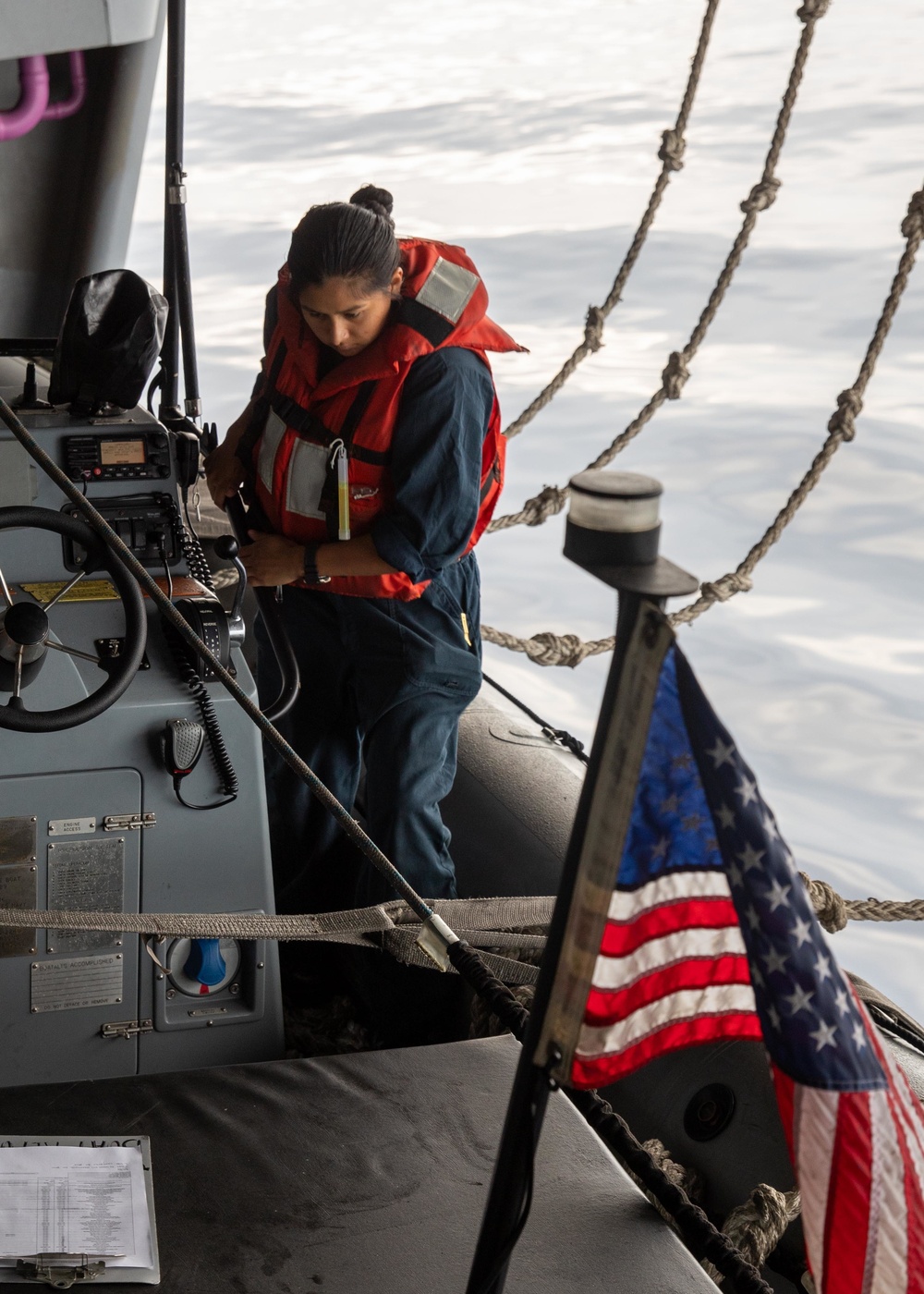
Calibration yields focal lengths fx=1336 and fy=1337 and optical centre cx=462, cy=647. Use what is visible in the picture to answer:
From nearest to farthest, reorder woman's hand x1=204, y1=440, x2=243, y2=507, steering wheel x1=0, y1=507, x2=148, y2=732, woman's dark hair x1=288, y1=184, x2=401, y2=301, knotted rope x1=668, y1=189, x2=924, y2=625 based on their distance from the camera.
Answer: steering wheel x1=0, y1=507, x2=148, y2=732 → woman's dark hair x1=288, y1=184, x2=401, y2=301 → woman's hand x1=204, y1=440, x2=243, y2=507 → knotted rope x1=668, y1=189, x2=924, y2=625

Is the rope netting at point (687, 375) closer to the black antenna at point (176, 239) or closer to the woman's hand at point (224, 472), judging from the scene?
the woman's hand at point (224, 472)

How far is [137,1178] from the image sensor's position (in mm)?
1519

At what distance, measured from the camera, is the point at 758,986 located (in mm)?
1032

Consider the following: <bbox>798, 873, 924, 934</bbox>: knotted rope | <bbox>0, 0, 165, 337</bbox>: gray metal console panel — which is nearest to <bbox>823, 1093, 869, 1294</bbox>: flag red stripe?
<bbox>798, 873, 924, 934</bbox>: knotted rope

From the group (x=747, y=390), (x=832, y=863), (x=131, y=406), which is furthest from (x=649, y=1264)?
(x=747, y=390)

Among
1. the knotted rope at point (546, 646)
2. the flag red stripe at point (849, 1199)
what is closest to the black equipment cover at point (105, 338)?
the knotted rope at point (546, 646)

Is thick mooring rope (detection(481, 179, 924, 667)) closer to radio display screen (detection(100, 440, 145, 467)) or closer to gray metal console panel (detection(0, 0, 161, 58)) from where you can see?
radio display screen (detection(100, 440, 145, 467))

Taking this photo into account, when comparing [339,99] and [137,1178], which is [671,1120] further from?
[339,99]

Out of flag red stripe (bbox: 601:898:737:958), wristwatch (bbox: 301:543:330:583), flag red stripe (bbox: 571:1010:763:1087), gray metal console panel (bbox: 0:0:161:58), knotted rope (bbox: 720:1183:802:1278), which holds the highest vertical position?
gray metal console panel (bbox: 0:0:161:58)

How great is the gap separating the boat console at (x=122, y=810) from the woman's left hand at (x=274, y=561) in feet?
0.35

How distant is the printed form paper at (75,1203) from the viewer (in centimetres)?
141

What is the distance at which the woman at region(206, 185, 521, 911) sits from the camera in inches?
85.8

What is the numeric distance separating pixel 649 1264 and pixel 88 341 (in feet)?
5.43

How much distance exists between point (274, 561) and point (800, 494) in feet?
4.77
